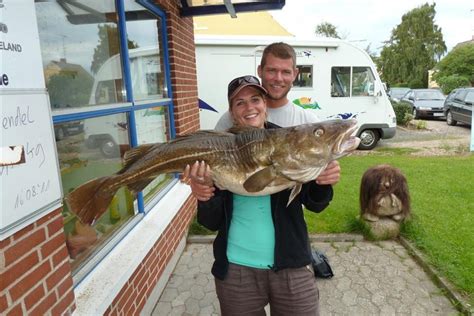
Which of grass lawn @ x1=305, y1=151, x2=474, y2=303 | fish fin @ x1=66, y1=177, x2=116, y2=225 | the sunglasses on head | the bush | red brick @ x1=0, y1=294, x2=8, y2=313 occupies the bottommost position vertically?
grass lawn @ x1=305, y1=151, x2=474, y2=303

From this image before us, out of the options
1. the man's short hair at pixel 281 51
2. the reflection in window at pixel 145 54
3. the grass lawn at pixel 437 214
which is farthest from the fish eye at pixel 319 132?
the grass lawn at pixel 437 214

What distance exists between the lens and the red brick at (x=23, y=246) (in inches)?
61.1

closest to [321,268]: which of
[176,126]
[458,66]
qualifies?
[176,126]

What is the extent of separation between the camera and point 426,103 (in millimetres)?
19156

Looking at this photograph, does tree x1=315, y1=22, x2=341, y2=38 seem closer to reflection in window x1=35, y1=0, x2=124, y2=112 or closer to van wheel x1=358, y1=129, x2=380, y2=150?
van wheel x1=358, y1=129, x2=380, y2=150

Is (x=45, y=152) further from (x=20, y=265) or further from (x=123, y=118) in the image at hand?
(x=123, y=118)

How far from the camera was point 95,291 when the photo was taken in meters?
2.40

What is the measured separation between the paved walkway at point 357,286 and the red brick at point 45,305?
187cm

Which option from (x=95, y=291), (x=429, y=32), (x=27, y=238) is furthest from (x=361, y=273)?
(x=429, y=32)

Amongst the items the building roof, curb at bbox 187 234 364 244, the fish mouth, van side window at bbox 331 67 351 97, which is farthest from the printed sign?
the building roof

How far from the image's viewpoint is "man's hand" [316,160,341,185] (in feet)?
5.84

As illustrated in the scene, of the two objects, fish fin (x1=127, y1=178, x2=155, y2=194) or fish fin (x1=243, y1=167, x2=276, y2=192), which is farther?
fish fin (x1=127, y1=178, x2=155, y2=194)

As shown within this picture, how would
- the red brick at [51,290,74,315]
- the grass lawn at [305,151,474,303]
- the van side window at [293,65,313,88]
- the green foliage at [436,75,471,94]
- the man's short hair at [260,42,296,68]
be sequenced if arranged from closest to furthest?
the red brick at [51,290,74,315] < the man's short hair at [260,42,296,68] < the grass lawn at [305,151,474,303] < the van side window at [293,65,313,88] < the green foliage at [436,75,471,94]

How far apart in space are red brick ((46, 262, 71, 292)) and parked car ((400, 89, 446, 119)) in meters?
20.4
